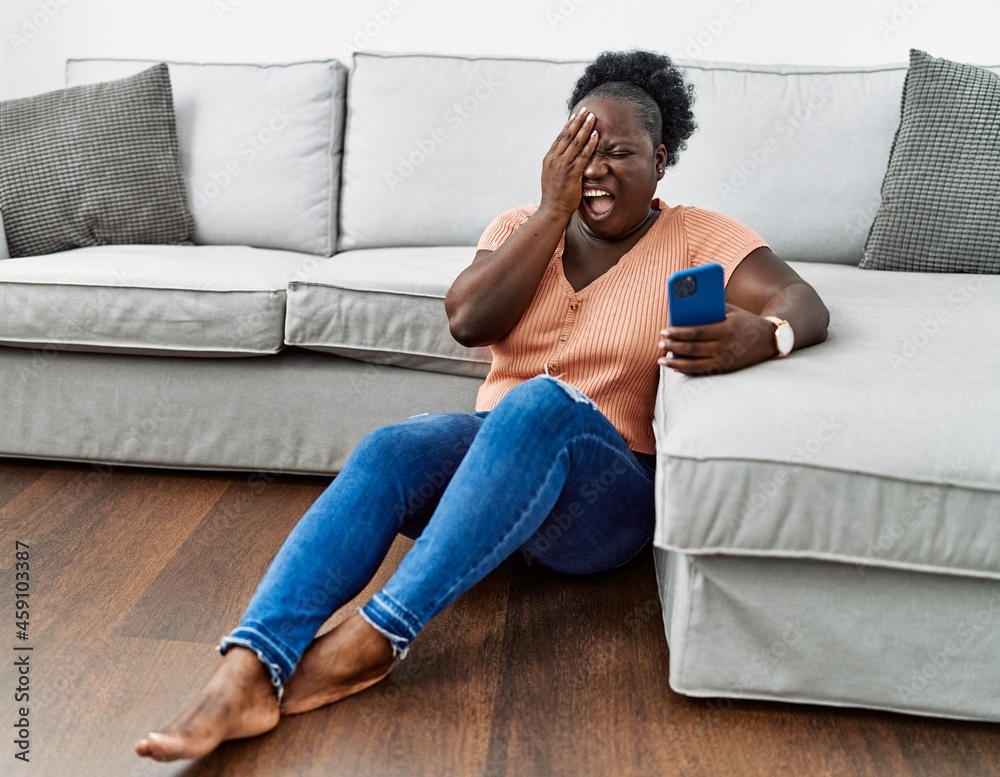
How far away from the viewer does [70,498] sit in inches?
73.4

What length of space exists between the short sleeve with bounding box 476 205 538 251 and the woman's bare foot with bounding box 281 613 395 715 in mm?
652

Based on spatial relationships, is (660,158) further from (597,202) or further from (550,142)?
(550,142)

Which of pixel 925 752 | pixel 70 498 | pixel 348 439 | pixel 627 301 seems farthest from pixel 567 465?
pixel 70 498

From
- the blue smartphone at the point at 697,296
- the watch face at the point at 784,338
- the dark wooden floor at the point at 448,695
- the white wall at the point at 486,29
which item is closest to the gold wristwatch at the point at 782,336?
the watch face at the point at 784,338

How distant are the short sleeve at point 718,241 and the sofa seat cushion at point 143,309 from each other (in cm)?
85

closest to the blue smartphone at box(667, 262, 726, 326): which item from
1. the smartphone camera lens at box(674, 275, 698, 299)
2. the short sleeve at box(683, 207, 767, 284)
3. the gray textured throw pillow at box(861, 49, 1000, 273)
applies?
the smartphone camera lens at box(674, 275, 698, 299)

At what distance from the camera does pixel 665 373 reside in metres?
1.30

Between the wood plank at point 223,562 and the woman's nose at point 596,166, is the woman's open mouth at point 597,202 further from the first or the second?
the wood plank at point 223,562

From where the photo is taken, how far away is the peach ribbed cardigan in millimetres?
1379

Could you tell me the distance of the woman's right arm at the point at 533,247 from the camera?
1.38 meters

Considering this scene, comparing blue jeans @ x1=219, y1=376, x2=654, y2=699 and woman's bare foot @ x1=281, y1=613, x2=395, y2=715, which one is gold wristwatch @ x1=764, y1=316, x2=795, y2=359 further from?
woman's bare foot @ x1=281, y1=613, x2=395, y2=715

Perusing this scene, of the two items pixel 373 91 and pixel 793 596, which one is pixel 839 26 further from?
pixel 793 596

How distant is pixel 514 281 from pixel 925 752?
87cm

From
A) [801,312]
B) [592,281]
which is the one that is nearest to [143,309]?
[592,281]
